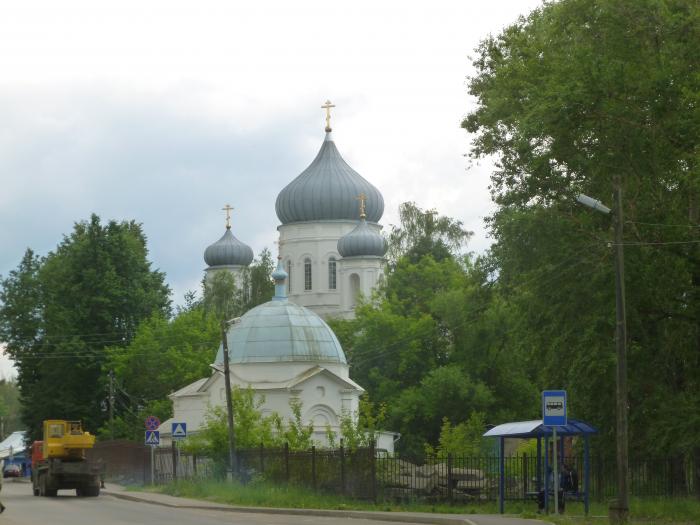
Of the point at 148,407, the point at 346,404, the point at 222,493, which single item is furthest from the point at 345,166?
the point at 222,493

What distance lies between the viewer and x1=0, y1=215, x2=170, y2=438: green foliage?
236 ft

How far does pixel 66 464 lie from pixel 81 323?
34181 millimetres

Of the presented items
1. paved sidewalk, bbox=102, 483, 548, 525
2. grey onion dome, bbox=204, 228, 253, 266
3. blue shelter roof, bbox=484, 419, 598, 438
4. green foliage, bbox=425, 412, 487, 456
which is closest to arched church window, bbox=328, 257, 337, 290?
grey onion dome, bbox=204, 228, 253, 266

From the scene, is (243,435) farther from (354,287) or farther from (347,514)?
(354,287)

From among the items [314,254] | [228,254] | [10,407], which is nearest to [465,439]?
[314,254]

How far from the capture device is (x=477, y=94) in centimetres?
3966

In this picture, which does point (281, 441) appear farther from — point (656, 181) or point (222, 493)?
point (656, 181)

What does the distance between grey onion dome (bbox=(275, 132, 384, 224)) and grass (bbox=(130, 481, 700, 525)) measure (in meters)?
58.2

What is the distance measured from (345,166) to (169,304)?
82.5 feet

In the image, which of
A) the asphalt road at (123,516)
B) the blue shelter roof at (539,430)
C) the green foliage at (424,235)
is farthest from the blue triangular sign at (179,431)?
the green foliage at (424,235)

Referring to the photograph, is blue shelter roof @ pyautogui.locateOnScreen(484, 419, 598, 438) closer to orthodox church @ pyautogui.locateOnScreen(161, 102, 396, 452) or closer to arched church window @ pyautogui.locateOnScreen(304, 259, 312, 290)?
orthodox church @ pyautogui.locateOnScreen(161, 102, 396, 452)

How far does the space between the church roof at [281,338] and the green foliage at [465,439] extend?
6489mm

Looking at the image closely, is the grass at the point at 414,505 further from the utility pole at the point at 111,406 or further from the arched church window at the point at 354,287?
the arched church window at the point at 354,287

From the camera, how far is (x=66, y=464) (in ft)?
Answer: 130
